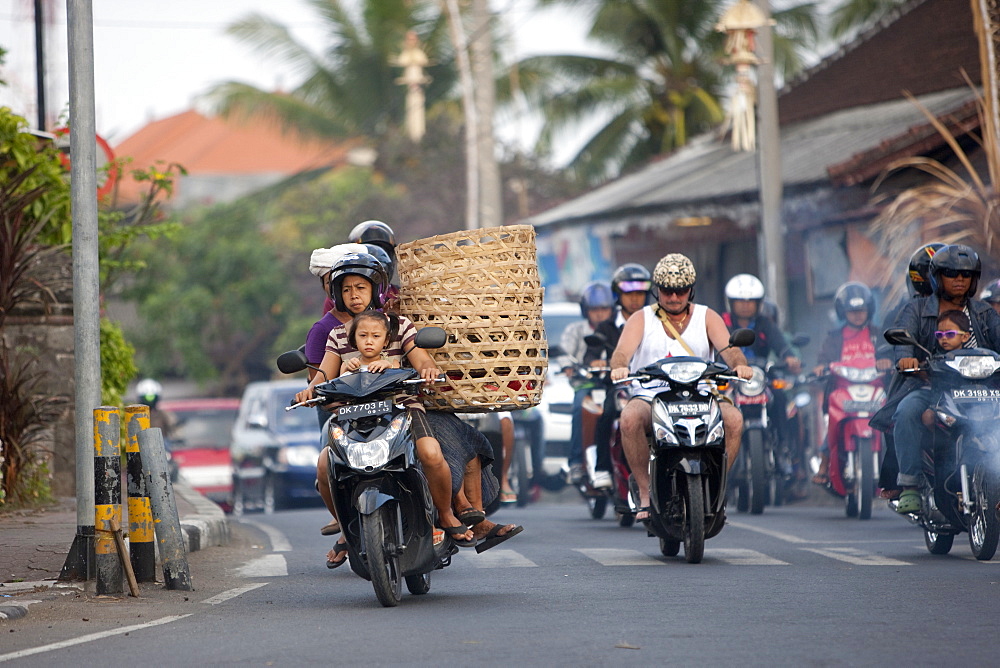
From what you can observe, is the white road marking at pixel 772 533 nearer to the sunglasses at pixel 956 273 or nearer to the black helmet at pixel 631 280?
the black helmet at pixel 631 280

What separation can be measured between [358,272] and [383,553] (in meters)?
1.56

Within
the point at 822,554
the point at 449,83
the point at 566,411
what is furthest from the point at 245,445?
the point at 449,83

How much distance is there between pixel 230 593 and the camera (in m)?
8.33

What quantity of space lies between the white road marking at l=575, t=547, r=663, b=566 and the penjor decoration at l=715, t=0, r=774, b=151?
8861 mm

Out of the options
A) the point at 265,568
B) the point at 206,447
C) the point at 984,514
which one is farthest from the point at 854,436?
the point at 206,447

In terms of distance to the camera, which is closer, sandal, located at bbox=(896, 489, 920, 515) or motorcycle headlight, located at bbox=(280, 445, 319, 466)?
sandal, located at bbox=(896, 489, 920, 515)

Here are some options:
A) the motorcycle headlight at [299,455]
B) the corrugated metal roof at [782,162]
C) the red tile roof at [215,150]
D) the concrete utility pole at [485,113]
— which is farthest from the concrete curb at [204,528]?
the red tile roof at [215,150]

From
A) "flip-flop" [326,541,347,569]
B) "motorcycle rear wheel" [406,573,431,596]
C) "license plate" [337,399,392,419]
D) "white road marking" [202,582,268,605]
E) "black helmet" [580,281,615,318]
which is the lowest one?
"white road marking" [202,582,268,605]

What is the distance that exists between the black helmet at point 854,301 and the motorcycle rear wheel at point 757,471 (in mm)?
1374

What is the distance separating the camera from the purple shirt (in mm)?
8398

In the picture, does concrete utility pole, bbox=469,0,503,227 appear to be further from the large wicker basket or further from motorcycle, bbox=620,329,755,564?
the large wicker basket

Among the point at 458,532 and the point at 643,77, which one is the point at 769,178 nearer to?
the point at 458,532

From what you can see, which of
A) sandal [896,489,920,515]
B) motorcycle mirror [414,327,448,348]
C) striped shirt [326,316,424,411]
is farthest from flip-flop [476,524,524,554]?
sandal [896,489,920,515]

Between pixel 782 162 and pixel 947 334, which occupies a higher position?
pixel 782 162
